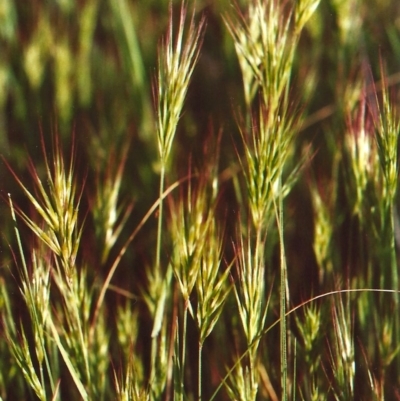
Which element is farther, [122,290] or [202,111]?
[202,111]

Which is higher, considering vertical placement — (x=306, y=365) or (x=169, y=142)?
(x=169, y=142)

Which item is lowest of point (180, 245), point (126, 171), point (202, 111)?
point (180, 245)

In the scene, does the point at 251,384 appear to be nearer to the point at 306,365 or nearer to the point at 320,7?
the point at 306,365

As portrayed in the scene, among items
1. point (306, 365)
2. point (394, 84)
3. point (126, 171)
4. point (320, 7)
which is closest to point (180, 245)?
point (306, 365)

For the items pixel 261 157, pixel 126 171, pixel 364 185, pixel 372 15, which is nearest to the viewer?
pixel 261 157

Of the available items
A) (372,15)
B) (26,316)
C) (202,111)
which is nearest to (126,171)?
(202,111)

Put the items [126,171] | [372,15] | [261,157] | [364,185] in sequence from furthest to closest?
[372,15] → [126,171] → [364,185] → [261,157]
